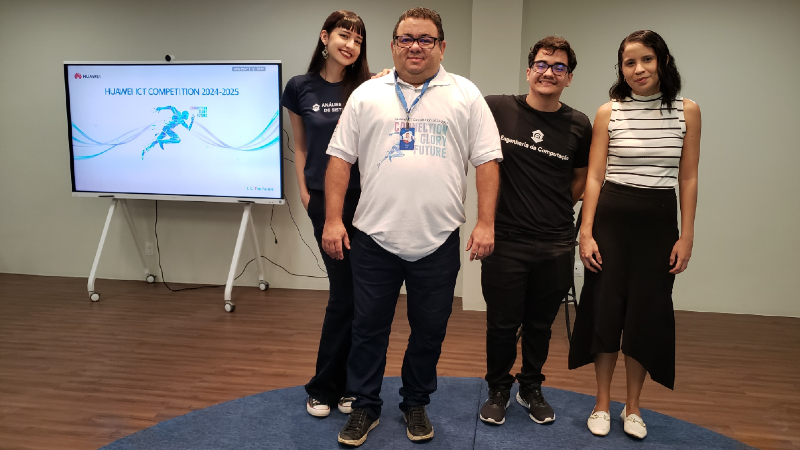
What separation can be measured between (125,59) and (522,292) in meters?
3.86

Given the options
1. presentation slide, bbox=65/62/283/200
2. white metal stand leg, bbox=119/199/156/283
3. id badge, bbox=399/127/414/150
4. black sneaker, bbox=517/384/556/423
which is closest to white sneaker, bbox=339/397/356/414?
black sneaker, bbox=517/384/556/423

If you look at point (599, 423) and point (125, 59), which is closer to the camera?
point (599, 423)

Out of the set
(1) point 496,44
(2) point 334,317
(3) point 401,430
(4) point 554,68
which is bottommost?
(3) point 401,430

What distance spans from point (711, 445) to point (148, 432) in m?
2.15

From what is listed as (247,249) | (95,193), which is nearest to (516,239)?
(247,249)

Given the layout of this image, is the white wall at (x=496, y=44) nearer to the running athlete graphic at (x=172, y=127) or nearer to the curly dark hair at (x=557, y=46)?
the curly dark hair at (x=557, y=46)

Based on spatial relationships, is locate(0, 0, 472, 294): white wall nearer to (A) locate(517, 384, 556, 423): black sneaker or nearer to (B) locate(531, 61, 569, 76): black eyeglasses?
(B) locate(531, 61, 569, 76): black eyeglasses

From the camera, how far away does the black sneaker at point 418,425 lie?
2049 mm

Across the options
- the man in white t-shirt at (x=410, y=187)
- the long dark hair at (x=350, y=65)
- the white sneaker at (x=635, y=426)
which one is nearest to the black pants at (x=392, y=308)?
the man in white t-shirt at (x=410, y=187)

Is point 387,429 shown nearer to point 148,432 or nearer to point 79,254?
point 148,432

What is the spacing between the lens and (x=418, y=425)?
2.06m

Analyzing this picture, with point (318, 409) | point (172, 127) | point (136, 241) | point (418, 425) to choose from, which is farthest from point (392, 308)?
point (136, 241)

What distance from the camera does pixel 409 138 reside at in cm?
184

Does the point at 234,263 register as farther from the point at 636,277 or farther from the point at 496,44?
the point at 636,277
